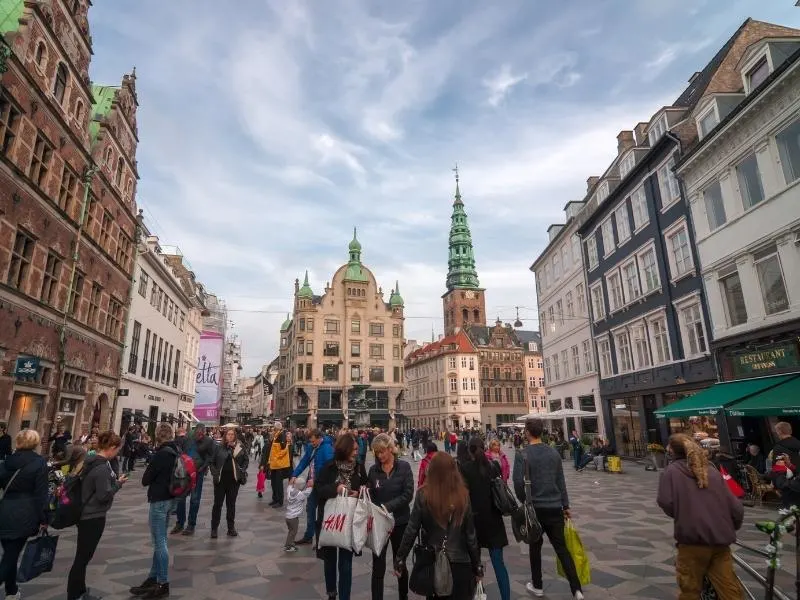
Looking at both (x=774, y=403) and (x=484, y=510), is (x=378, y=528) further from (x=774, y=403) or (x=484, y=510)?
(x=774, y=403)

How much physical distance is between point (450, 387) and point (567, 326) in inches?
1581

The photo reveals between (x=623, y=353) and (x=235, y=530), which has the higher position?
(x=623, y=353)

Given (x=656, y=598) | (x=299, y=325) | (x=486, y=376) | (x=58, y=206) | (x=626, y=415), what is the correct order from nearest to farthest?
(x=656, y=598)
(x=58, y=206)
(x=626, y=415)
(x=299, y=325)
(x=486, y=376)

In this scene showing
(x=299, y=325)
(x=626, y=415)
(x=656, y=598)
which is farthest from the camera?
(x=299, y=325)

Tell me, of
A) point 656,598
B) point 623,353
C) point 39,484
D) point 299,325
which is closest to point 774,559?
point 656,598

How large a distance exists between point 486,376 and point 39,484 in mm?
74653

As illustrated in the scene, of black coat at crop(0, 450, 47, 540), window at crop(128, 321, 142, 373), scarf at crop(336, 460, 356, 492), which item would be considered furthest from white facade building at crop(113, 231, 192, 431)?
scarf at crop(336, 460, 356, 492)

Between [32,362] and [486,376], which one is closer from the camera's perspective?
[32,362]

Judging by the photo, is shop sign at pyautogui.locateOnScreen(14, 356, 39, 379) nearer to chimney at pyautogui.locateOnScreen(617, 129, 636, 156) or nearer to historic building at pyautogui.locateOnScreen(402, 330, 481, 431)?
chimney at pyautogui.locateOnScreen(617, 129, 636, 156)

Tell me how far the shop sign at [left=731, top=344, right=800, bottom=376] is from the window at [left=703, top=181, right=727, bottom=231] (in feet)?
16.2

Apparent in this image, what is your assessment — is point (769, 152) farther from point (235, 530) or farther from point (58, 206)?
point (58, 206)

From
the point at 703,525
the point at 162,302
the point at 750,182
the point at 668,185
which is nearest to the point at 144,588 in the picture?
the point at 703,525

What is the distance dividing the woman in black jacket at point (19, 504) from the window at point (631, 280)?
24919mm

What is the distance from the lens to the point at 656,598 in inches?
222
